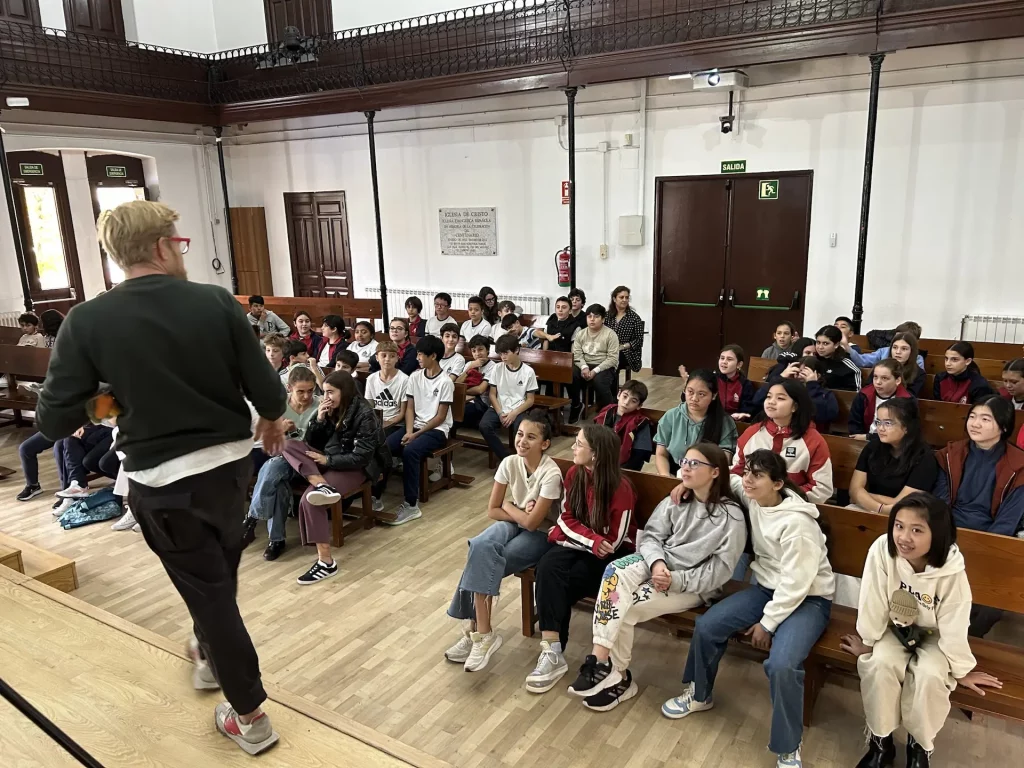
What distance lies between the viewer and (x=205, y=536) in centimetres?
186

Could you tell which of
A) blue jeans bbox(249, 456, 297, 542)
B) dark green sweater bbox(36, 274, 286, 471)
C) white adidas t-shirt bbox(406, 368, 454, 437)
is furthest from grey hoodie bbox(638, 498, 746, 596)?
white adidas t-shirt bbox(406, 368, 454, 437)

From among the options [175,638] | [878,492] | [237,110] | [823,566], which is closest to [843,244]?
[878,492]

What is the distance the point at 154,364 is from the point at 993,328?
8.21 metres

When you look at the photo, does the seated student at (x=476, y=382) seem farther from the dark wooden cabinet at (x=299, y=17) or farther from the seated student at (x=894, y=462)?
the dark wooden cabinet at (x=299, y=17)

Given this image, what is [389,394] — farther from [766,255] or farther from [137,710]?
[766,255]

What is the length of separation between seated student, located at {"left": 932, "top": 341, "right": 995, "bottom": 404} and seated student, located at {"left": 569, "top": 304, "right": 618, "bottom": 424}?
287 cm

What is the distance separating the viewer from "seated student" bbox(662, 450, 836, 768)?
2.83m

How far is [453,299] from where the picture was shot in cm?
1116

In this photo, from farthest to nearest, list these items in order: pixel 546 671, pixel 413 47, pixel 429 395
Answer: pixel 413 47, pixel 429 395, pixel 546 671

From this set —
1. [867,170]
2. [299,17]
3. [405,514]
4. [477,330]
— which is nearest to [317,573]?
[405,514]

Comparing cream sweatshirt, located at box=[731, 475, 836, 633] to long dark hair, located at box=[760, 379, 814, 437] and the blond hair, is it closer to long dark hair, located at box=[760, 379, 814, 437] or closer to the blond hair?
long dark hair, located at box=[760, 379, 814, 437]

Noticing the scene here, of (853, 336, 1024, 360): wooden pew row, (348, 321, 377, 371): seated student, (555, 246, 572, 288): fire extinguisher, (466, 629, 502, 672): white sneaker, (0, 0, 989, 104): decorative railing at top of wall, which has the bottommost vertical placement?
(466, 629, 502, 672): white sneaker

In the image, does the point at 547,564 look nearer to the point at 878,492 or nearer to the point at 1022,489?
the point at 878,492

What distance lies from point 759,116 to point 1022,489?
6.11 m
